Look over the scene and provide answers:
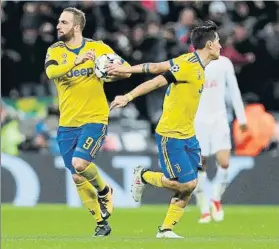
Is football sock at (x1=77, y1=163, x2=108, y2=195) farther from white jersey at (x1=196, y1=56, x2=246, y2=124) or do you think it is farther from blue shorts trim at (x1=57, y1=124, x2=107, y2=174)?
white jersey at (x1=196, y1=56, x2=246, y2=124)

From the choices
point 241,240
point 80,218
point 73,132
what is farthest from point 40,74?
point 241,240

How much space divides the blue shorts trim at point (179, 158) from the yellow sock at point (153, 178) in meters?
0.16

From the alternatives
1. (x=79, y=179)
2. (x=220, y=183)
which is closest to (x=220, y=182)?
(x=220, y=183)

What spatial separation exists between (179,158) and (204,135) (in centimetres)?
354

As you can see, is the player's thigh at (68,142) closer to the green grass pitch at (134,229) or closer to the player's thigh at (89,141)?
the player's thigh at (89,141)

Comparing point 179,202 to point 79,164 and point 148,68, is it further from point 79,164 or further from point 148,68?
point 148,68

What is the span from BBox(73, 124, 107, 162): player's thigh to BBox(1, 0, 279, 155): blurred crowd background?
8.04m

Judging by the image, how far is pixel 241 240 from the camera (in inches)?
462

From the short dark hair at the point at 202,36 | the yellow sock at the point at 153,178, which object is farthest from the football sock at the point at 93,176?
the short dark hair at the point at 202,36

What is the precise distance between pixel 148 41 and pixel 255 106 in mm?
2494

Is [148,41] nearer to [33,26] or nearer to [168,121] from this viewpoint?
[33,26]

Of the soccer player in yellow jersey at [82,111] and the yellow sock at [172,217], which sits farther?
the soccer player in yellow jersey at [82,111]

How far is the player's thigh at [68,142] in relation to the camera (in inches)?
496

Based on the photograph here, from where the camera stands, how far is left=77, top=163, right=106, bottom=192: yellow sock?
1245 cm
